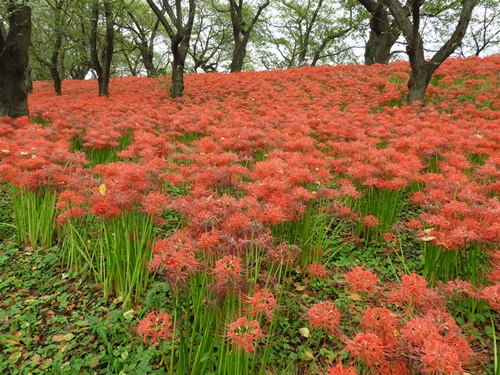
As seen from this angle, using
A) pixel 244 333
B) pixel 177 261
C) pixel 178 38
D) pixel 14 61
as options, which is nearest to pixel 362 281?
pixel 244 333

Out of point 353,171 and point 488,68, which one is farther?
point 488,68

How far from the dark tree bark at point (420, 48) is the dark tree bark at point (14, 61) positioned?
31.8ft

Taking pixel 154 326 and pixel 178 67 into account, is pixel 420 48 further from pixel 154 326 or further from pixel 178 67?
pixel 154 326

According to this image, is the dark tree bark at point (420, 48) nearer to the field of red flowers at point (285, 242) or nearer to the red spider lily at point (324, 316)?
the field of red flowers at point (285, 242)

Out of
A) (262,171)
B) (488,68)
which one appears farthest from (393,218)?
(488,68)

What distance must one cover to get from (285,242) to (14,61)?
8.24 meters

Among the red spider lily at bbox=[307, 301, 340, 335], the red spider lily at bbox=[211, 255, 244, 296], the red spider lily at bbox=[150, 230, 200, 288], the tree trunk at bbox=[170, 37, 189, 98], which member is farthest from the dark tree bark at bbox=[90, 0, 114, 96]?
the red spider lily at bbox=[307, 301, 340, 335]

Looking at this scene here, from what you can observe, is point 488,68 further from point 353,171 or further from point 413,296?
point 413,296

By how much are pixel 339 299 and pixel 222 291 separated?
162cm

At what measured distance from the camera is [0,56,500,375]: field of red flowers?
1838mm

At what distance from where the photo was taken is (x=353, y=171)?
390cm

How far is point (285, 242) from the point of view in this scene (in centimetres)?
248

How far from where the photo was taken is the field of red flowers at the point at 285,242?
6.03 feet

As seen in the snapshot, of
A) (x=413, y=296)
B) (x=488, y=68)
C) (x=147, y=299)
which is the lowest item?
(x=147, y=299)
